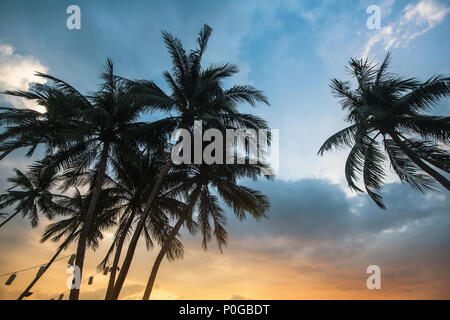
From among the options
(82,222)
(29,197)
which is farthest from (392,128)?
(29,197)

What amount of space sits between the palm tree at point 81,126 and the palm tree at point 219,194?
10.1 feet

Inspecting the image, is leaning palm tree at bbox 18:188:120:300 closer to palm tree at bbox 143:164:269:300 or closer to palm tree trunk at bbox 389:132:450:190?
palm tree at bbox 143:164:269:300

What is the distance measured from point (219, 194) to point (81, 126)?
744 centimetres

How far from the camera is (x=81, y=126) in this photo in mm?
10766

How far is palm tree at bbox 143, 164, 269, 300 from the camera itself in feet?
43.0

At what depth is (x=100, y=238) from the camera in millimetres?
17875

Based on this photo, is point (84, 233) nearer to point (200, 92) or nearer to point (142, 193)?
point (142, 193)

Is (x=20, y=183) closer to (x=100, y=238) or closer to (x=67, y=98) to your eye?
(x=100, y=238)

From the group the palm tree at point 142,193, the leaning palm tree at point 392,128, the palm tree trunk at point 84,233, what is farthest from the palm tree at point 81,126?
the leaning palm tree at point 392,128

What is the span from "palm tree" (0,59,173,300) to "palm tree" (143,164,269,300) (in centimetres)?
308

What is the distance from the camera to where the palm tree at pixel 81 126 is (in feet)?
33.4
